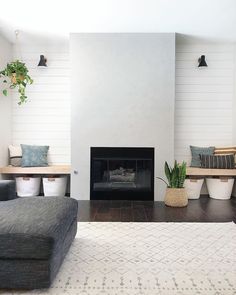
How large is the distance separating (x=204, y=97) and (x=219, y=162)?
3.95 ft

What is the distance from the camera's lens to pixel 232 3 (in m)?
3.37

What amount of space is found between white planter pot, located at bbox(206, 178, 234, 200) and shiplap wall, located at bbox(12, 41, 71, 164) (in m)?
2.61

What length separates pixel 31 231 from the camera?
1753mm

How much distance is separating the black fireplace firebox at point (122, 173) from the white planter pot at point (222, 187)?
3.52 ft

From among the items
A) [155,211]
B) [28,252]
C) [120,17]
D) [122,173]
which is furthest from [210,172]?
[28,252]

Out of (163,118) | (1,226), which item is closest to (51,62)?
(163,118)

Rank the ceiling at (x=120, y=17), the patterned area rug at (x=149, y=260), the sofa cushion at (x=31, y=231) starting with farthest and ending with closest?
the ceiling at (x=120, y=17) → the patterned area rug at (x=149, y=260) → the sofa cushion at (x=31, y=231)

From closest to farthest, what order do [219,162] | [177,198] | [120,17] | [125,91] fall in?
[120,17]
[177,198]
[125,91]
[219,162]

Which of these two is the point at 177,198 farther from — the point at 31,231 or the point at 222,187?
the point at 31,231

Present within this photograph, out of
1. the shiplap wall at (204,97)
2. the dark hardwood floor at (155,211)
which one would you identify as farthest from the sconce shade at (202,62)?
the dark hardwood floor at (155,211)

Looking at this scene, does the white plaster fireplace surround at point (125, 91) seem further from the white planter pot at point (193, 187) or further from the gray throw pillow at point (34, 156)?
the gray throw pillow at point (34, 156)

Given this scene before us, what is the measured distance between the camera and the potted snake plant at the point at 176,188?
4.04m

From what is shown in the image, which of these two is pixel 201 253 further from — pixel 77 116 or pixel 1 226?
pixel 77 116

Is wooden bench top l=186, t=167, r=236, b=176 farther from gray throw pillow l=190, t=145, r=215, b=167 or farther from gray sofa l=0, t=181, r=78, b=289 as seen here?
gray sofa l=0, t=181, r=78, b=289
